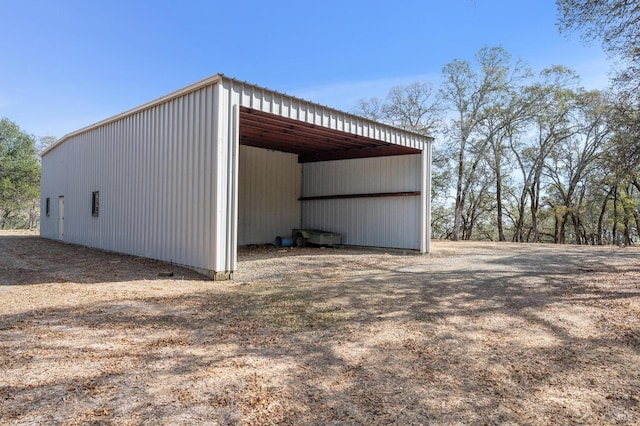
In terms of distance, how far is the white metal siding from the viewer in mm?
14375

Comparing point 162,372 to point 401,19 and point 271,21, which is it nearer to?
point 401,19

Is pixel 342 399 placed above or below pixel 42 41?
below

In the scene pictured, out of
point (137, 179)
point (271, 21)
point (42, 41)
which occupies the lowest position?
point (137, 179)

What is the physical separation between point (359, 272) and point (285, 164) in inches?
336

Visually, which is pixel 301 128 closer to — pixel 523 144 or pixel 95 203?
pixel 95 203

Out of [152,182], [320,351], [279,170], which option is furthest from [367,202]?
[320,351]

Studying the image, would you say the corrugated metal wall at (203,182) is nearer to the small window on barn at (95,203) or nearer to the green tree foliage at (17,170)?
the small window on barn at (95,203)

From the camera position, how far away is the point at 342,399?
8.11 ft

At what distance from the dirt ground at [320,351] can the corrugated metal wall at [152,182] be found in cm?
148

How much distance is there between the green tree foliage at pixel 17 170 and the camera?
956 inches

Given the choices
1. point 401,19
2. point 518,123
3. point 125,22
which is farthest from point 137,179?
point 518,123

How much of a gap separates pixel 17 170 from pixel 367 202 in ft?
81.8

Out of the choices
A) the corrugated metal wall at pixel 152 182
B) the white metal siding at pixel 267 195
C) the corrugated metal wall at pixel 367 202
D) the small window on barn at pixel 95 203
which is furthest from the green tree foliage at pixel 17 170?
the corrugated metal wall at pixel 367 202

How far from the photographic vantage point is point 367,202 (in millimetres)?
13695
